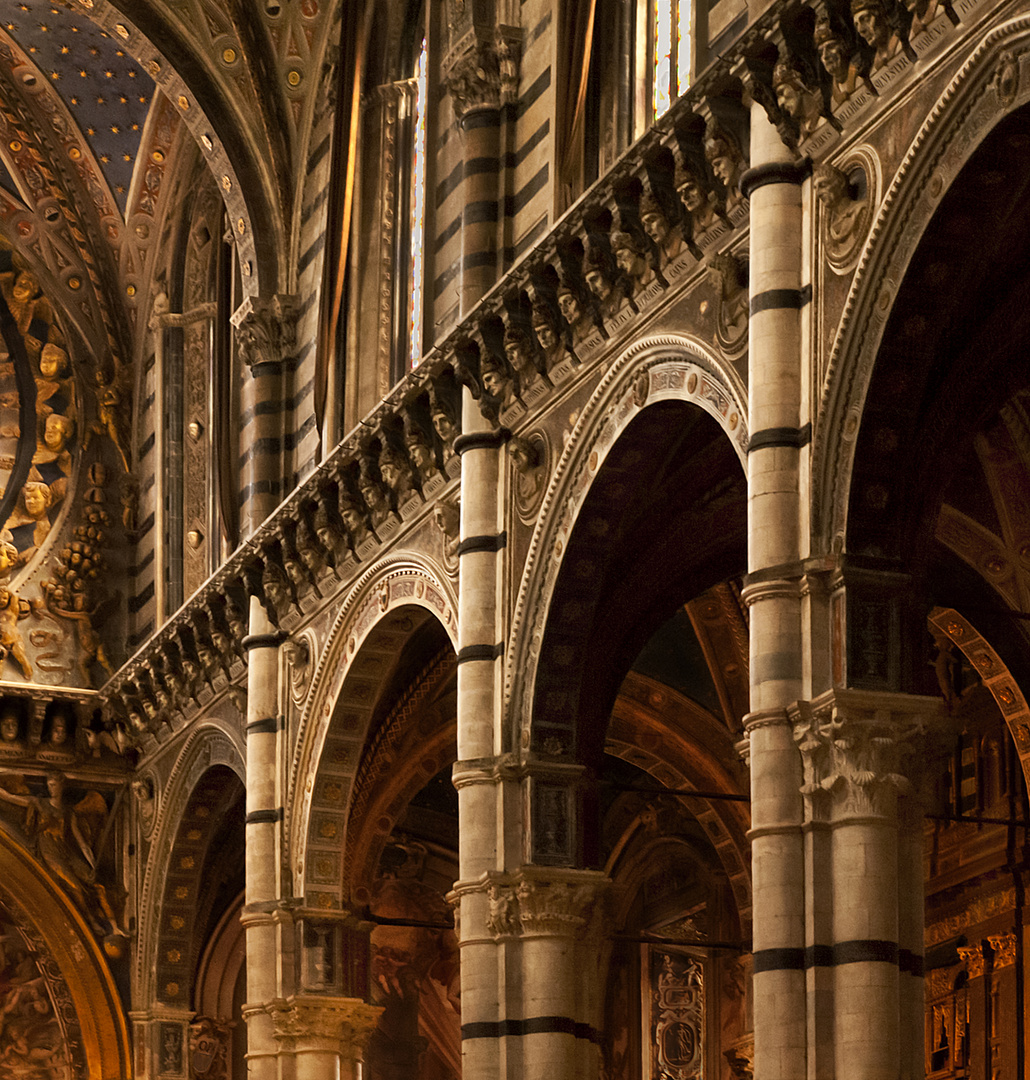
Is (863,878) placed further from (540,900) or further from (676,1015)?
(676,1015)

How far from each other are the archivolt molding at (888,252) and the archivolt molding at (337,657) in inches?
235

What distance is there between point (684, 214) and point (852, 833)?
4.19 metres

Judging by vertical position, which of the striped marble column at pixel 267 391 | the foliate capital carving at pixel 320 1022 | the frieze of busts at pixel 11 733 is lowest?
the foliate capital carving at pixel 320 1022

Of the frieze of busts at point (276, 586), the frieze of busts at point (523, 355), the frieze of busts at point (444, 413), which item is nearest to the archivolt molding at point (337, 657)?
the frieze of busts at point (276, 586)

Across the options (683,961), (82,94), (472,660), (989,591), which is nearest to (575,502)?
(472,660)

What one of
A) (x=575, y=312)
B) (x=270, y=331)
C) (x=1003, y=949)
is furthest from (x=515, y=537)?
(x=1003, y=949)

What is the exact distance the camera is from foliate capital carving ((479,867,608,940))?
49.9 ft

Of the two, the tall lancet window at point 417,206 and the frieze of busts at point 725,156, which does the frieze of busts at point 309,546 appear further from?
the frieze of busts at point 725,156

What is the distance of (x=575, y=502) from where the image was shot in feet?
50.0

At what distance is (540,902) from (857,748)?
13.7 feet

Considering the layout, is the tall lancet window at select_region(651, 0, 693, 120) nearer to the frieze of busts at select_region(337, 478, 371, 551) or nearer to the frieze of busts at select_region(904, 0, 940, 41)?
the frieze of busts at select_region(904, 0, 940, 41)

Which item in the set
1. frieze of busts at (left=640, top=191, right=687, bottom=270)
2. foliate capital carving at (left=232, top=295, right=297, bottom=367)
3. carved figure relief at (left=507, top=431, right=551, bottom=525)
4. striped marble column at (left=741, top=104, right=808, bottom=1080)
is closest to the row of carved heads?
striped marble column at (left=741, top=104, right=808, bottom=1080)

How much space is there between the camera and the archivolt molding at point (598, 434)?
1345 centimetres

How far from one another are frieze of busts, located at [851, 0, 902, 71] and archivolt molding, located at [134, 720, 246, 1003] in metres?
11.5
